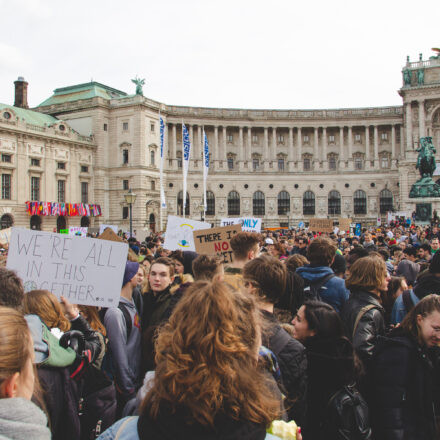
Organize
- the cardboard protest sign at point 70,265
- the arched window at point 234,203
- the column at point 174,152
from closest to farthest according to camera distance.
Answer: the cardboard protest sign at point 70,265, the column at point 174,152, the arched window at point 234,203

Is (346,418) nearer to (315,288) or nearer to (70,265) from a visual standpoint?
(315,288)

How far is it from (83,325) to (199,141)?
2452 inches

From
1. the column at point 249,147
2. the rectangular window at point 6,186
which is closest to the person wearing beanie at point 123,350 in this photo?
the rectangular window at point 6,186

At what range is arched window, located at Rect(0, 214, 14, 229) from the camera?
4631 cm

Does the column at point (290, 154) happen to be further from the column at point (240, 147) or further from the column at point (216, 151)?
the column at point (216, 151)

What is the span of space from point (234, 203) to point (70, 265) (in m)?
59.4

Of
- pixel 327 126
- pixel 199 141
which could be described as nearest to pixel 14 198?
pixel 199 141

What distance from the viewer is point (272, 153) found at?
219 feet

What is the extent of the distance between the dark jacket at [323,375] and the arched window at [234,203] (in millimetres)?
60468

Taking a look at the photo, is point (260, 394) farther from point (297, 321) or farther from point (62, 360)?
point (62, 360)

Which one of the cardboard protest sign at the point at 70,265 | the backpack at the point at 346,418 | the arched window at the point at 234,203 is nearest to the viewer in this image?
the backpack at the point at 346,418

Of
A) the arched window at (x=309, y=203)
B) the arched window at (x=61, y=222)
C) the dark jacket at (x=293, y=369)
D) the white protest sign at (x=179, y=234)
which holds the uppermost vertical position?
the arched window at (x=309, y=203)

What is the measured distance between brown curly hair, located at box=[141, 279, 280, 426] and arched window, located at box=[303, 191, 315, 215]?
64139 millimetres

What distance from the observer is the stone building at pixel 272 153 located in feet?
191
